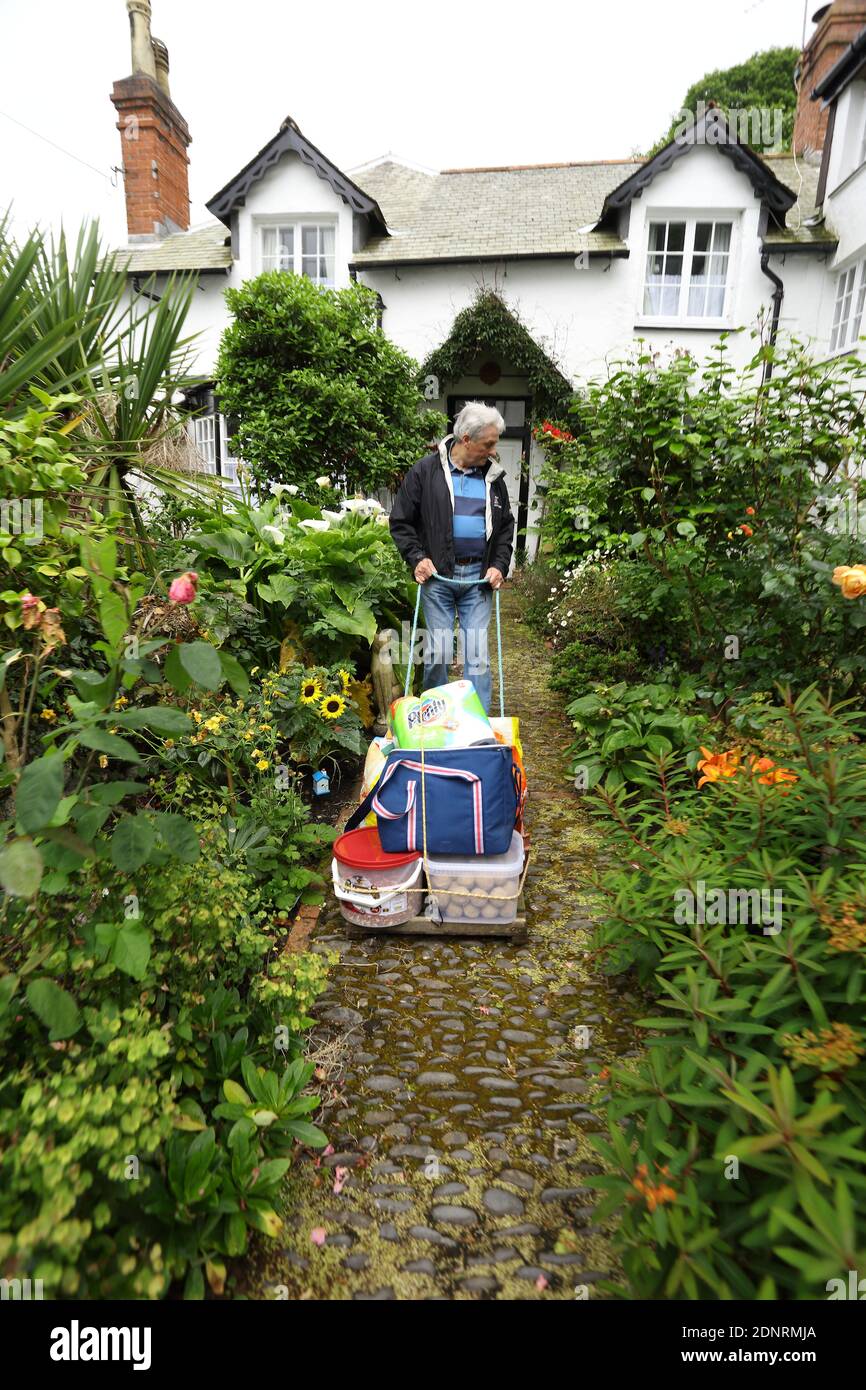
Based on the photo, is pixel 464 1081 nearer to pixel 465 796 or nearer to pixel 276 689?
pixel 465 796

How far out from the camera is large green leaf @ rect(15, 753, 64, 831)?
1312 mm

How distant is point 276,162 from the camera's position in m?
11.4

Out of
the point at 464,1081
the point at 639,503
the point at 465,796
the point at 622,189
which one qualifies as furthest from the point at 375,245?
the point at 464,1081

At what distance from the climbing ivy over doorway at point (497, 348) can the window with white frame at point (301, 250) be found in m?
2.40

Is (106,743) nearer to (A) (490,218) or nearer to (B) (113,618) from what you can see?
(B) (113,618)

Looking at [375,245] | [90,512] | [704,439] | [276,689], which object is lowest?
[276,689]

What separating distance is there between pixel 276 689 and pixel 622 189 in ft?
36.4

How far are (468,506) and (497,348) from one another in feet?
28.6

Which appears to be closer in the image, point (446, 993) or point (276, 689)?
point (446, 993)

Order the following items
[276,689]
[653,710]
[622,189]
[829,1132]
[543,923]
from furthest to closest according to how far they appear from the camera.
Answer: [622,189] → [653,710] → [276,689] → [543,923] → [829,1132]

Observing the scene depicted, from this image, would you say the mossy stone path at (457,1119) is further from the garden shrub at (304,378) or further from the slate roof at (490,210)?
the slate roof at (490,210)

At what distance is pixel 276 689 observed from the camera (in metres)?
3.52

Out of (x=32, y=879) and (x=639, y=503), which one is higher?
(x=639, y=503)

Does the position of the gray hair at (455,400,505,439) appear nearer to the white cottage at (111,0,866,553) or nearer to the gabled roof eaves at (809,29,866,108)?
the white cottage at (111,0,866,553)
